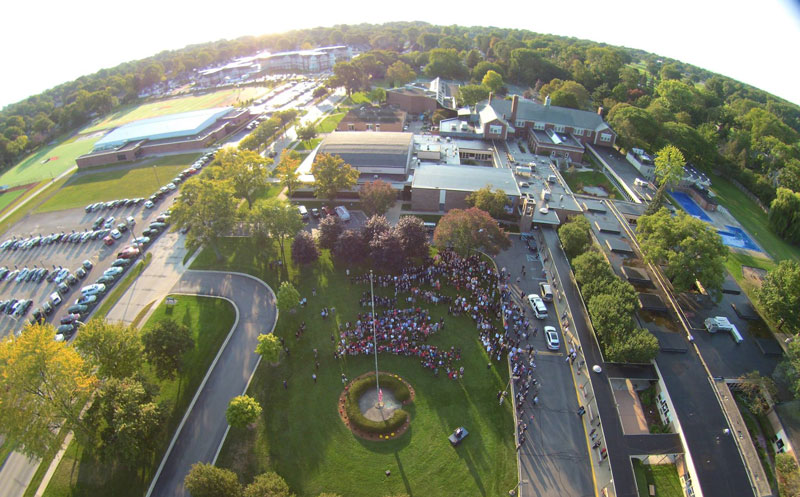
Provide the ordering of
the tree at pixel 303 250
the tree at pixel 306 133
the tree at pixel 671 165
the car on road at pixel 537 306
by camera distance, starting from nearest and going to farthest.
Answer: the car on road at pixel 537 306 < the tree at pixel 303 250 < the tree at pixel 671 165 < the tree at pixel 306 133

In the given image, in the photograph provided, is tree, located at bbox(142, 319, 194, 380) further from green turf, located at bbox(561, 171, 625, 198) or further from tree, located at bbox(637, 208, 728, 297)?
green turf, located at bbox(561, 171, 625, 198)

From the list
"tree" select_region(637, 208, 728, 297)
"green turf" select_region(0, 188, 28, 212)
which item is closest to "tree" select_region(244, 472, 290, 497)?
"tree" select_region(637, 208, 728, 297)

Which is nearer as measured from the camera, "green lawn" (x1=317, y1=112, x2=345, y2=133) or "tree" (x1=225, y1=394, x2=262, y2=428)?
"tree" (x1=225, y1=394, x2=262, y2=428)

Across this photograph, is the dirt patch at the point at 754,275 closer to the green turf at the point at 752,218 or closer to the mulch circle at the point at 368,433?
A: the green turf at the point at 752,218

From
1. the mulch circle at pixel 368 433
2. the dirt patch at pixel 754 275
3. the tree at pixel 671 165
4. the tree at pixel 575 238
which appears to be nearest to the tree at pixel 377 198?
the tree at pixel 575 238

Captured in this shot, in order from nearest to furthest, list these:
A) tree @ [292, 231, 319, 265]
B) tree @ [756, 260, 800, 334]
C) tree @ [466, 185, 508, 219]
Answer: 1. tree @ [756, 260, 800, 334]
2. tree @ [292, 231, 319, 265]
3. tree @ [466, 185, 508, 219]
